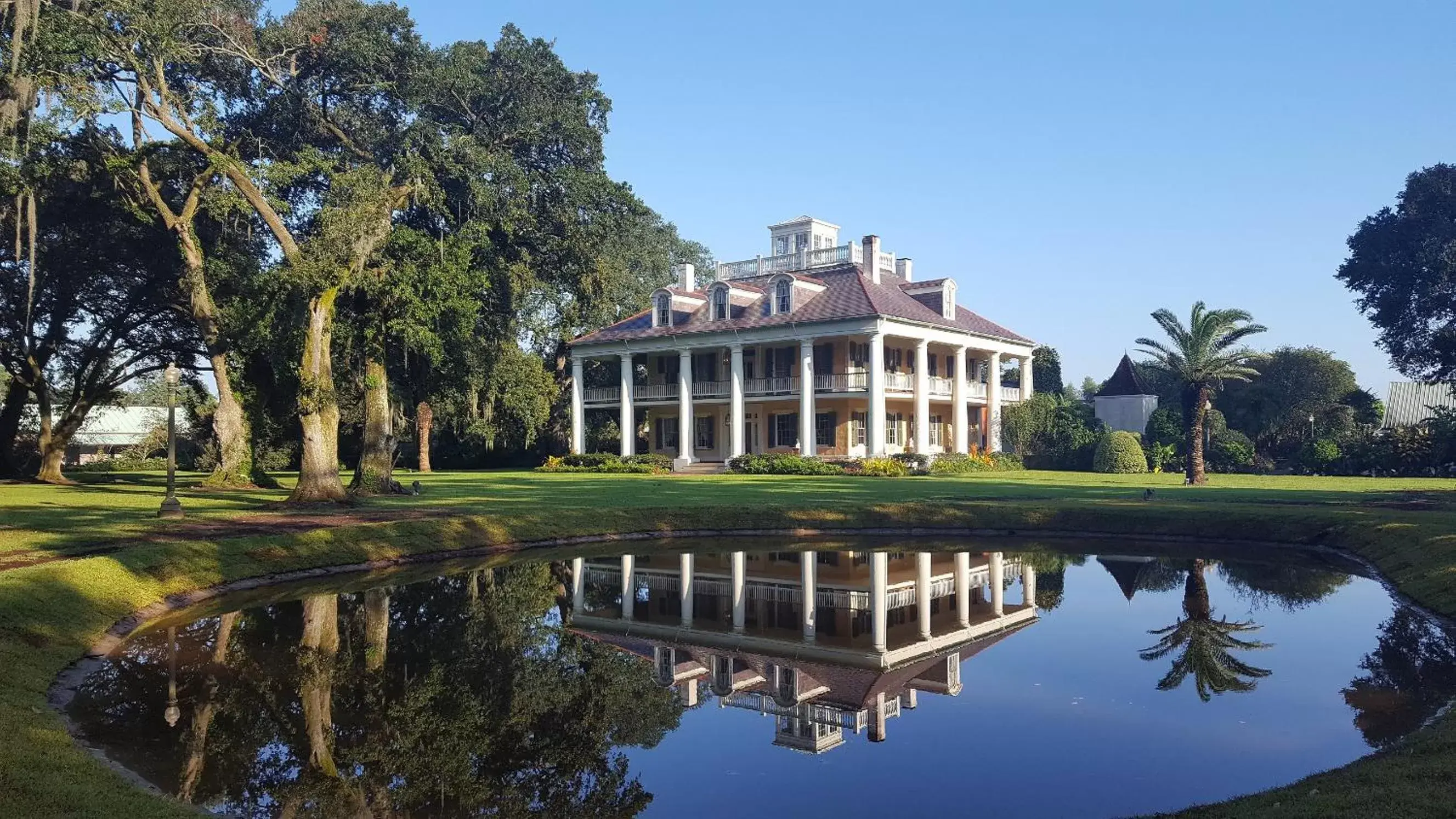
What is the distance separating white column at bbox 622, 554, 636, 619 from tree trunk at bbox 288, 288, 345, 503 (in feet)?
29.3

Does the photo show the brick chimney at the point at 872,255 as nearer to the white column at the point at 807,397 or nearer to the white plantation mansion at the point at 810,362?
the white plantation mansion at the point at 810,362

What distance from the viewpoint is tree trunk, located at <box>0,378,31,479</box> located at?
121ft

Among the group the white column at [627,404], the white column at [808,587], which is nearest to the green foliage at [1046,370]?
the white column at [627,404]

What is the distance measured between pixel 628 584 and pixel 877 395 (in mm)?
27280

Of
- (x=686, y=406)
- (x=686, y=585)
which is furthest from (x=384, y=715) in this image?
(x=686, y=406)

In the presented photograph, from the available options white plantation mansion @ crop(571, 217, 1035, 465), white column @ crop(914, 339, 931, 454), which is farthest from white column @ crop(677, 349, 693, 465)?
white column @ crop(914, 339, 931, 454)

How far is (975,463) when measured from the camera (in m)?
42.8

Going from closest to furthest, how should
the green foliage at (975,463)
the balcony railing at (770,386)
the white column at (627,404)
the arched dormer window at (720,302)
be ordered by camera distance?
the green foliage at (975,463), the balcony railing at (770,386), the arched dormer window at (720,302), the white column at (627,404)

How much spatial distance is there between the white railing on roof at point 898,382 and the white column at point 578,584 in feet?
90.6

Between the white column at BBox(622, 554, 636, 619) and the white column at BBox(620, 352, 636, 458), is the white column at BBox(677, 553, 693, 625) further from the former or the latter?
the white column at BBox(620, 352, 636, 458)

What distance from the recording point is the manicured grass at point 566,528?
6367 millimetres

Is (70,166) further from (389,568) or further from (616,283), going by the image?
(616,283)

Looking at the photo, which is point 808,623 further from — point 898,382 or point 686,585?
point 898,382

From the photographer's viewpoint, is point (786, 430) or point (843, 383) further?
point (786, 430)
